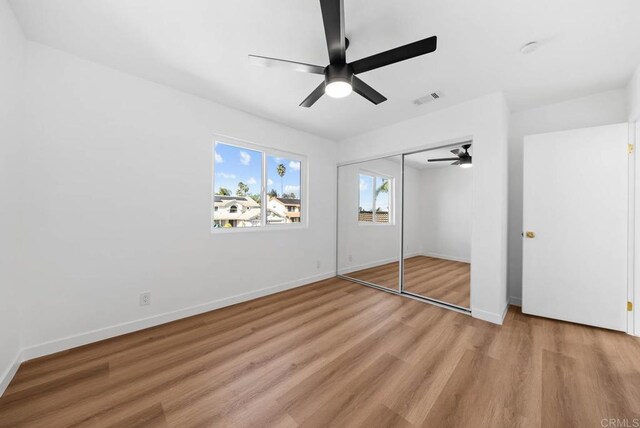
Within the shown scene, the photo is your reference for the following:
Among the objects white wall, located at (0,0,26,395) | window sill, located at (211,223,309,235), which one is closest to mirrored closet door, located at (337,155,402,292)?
window sill, located at (211,223,309,235)

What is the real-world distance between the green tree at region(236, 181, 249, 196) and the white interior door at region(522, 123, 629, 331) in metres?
3.56

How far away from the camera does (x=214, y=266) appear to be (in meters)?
2.96

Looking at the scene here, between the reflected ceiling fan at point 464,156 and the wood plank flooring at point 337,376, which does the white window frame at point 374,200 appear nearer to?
the reflected ceiling fan at point 464,156

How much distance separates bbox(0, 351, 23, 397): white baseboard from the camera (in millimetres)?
Result: 1577

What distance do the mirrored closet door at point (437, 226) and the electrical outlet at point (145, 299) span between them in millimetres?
3270

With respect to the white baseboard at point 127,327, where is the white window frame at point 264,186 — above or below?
above

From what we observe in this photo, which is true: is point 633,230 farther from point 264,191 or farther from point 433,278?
point 264,191

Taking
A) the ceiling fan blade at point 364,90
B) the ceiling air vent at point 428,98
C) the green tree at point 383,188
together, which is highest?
the ceiling air vent at point 428,98

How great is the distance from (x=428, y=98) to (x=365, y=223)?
7.54 feet

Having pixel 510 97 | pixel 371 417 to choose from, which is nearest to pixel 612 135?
pixel 510 97

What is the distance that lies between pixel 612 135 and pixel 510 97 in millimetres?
1018

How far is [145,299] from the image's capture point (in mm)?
2459

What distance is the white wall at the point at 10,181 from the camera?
158 centimetres

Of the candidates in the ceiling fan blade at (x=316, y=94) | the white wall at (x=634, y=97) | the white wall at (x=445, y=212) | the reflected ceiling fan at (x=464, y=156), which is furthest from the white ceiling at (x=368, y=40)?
the white wall at (x=445, y=212)
